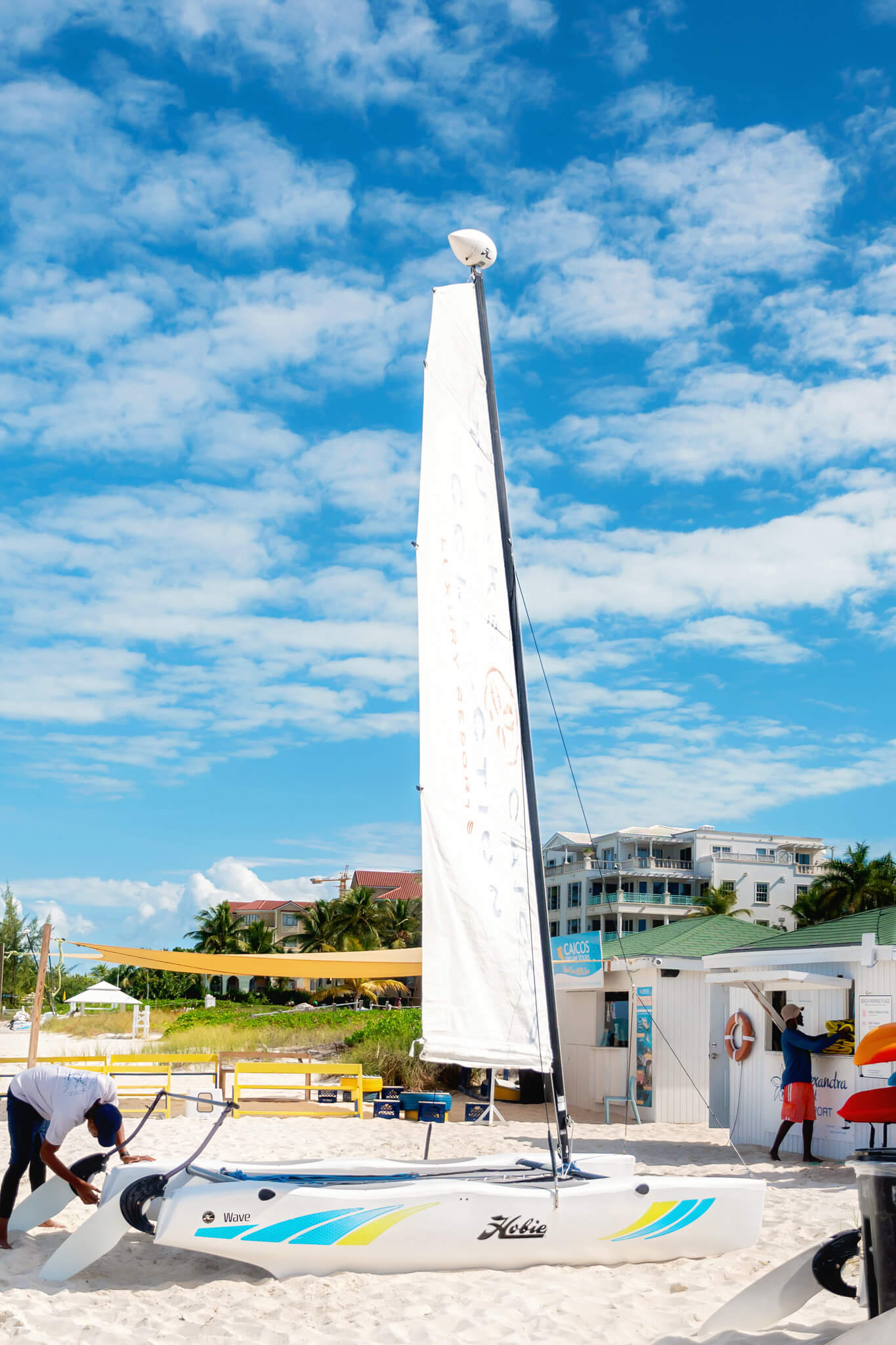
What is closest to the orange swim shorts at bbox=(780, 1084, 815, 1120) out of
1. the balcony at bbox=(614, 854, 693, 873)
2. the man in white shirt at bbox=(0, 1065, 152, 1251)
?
the man in white shirt at bbox=(0, 1065, 152, 1251)

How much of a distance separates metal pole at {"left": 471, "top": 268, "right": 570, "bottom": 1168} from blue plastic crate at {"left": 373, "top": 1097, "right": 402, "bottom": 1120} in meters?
9.02

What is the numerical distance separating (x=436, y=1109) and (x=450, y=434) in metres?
9.84

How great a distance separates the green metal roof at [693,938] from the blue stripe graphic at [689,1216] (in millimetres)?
9776

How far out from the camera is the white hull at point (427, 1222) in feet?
20.7

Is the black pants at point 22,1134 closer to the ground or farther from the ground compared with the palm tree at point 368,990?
farther from the ground

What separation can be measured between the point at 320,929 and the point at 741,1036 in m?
54.3

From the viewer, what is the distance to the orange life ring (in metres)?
13.8

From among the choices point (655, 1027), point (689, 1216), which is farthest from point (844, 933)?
point (689, 1216)

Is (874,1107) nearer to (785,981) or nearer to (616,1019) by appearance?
(785,981)

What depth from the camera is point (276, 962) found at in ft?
55.7

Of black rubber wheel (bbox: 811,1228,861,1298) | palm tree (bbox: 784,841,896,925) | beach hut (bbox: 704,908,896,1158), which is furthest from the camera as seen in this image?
palm tree (bbox: 784,841,896,925)

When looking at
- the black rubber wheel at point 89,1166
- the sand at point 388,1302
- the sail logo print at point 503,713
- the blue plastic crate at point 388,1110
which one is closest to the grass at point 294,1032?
the blue plastic crate at point 388,1110

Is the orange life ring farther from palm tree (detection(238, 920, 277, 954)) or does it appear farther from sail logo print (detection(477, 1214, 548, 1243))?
palm tree (detection(238, 920, 277, 954))

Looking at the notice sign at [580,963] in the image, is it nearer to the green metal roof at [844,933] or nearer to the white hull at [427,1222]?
the green metal roof at [844,933]
